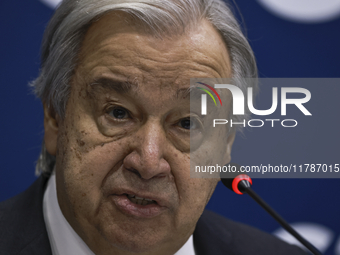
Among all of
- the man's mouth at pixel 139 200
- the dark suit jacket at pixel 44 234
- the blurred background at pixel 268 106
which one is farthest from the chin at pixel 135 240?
the blurred background at pixel 268 106

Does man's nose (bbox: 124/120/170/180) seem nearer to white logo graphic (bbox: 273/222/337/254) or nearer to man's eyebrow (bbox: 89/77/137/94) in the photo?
man's eyebrow (bbox: 89/77/137/94)

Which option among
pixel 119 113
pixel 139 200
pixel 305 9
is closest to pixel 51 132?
pixel 119 113

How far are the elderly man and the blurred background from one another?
2.80 feet

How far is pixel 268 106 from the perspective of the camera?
2.64 metres

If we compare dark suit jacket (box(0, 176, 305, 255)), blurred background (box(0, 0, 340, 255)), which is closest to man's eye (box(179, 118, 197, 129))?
dark suit jacket (box(0, 176, 305, 255))

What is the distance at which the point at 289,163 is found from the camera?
256 centimetres

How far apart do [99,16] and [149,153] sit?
0.62 metres

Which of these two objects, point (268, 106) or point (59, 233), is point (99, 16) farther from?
point (268, 106)

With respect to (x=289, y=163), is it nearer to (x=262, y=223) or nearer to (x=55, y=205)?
(x=262, y=223)

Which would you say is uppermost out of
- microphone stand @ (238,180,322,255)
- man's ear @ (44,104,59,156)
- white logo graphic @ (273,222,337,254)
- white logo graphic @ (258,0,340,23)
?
white logo graphic @ (258,0,340,23)

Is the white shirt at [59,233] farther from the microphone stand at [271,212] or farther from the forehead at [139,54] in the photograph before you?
the forehead at [139,54]

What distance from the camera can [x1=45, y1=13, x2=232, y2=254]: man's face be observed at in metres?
1.46

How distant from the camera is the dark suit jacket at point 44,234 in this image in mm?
1629

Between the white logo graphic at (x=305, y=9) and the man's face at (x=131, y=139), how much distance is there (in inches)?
53.5
